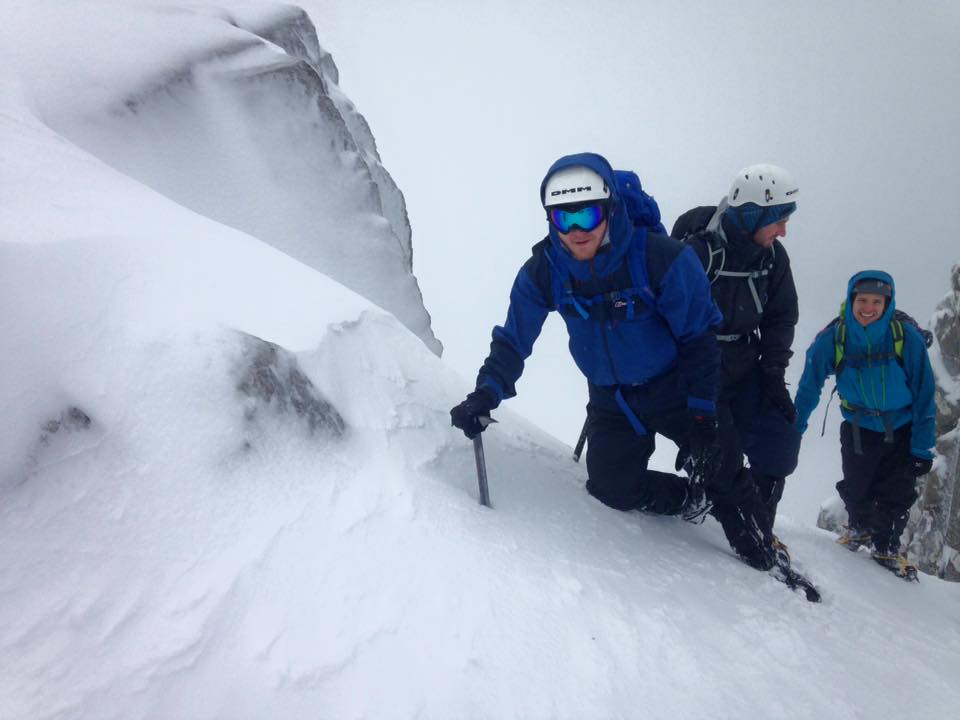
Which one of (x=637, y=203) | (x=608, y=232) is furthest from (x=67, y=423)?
(x=637, y=203)

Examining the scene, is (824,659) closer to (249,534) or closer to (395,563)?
(395,563)

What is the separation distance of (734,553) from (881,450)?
2550 mm

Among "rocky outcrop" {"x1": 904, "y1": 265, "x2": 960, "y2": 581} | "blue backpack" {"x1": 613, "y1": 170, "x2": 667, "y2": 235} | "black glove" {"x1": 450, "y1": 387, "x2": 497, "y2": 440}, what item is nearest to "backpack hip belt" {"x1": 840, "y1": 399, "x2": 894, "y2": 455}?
"blue backpack" {"x1": 613, "y1": 170, "x2": 667, "y2": 235}

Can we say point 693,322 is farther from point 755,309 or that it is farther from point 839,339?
point 839,339

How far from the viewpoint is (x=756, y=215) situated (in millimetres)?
4258

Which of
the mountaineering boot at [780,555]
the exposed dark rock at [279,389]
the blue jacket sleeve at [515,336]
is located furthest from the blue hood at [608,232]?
the mountaineering boot at [780,555]

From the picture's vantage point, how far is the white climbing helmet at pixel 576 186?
10.8 feet

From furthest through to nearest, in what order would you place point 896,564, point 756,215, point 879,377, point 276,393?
point 896,564
point 879,377
point 756,215
point 276,393

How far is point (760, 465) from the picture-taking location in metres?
4.90

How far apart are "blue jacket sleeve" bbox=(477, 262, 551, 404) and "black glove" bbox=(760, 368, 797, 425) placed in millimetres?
2097

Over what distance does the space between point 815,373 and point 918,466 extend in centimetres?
126

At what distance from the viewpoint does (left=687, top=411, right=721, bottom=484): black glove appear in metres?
3.77

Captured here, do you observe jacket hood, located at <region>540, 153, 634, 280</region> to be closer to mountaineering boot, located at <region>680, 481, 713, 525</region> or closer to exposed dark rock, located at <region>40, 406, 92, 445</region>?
mountaineering boot, located at <region>680, 481, 713, 525</region>

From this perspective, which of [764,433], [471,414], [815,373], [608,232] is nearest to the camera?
[608,232]
